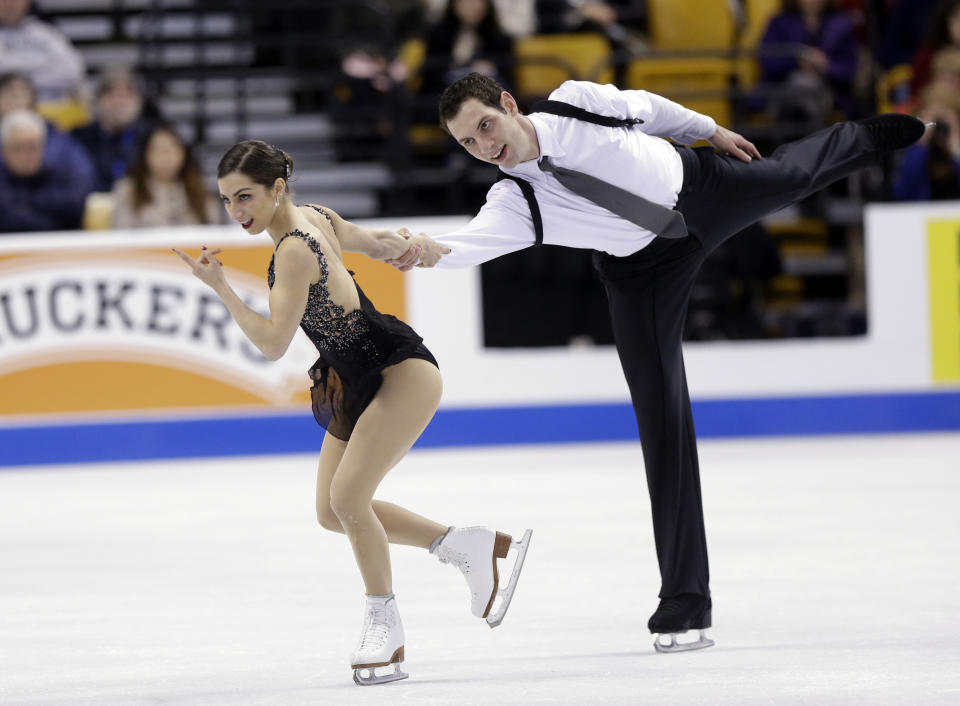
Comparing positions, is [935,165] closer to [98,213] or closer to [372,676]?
[98,213]

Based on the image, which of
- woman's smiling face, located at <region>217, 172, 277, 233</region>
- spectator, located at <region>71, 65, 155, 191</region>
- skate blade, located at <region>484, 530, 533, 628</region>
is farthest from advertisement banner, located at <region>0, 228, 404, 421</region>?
woman's smiling face, located at <region>217, 172, 277, 233</region>

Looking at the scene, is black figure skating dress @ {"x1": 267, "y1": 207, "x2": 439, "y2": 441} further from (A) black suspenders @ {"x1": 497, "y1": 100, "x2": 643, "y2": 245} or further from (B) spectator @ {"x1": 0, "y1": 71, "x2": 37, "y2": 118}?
(B) spectator @ {"x1": 0, "y1": 71, "x2": 37, "y2": 118}

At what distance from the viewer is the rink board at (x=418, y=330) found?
6996 millimetres

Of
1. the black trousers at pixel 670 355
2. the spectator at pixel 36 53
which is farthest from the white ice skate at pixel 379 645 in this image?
Result: the spectator at pixel 36 53

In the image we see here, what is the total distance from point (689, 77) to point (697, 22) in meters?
0.46

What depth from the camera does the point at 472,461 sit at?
6730 millimetres

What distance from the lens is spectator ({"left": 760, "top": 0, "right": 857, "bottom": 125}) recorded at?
326 inches

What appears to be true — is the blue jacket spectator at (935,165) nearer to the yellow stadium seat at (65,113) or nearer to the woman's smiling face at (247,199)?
the yellow stadium seat at (65,113)

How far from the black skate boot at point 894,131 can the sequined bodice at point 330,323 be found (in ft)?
5.00

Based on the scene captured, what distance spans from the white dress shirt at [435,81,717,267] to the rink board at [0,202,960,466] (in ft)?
12.2

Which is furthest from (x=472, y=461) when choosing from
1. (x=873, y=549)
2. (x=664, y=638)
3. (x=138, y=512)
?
(x=664, y=638)

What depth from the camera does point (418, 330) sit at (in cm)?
710

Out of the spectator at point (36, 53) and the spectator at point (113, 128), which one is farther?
the spectator at point (36, 53)

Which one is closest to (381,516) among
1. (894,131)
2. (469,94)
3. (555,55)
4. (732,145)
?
(469,94)
